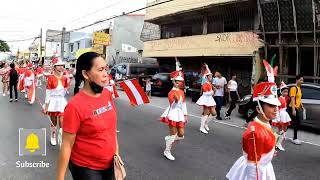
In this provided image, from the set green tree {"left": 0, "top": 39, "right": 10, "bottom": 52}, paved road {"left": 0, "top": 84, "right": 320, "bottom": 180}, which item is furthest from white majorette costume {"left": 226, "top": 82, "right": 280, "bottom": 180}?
green tree {"left": 0, "top": 39, "right": 10, "bottom": 52}

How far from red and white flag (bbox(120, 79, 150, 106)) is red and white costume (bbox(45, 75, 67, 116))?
11.3ft

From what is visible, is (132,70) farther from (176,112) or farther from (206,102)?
(176,112)

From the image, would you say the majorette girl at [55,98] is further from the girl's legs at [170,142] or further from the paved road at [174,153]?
the girl's legs at [170,142]

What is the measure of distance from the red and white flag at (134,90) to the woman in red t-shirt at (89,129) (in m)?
2.01

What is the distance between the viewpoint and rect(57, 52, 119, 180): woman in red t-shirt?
3.07 metres

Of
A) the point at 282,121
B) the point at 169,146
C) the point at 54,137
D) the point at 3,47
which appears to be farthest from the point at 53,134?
the point at 3,47

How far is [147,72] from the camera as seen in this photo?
26141mm

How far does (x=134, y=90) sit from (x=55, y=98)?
377 centimetres

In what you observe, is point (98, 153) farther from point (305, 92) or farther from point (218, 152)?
point (305, 92)

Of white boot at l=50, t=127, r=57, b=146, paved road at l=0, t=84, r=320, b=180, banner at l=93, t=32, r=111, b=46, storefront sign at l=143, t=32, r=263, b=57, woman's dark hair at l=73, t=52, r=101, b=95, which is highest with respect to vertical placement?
banner at l=93, t=32, r=111, b=46

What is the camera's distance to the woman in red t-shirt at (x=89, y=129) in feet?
10.1

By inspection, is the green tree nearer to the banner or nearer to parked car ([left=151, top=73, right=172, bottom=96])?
the banner

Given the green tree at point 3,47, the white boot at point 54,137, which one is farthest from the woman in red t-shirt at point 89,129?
the green tree at point 3,47

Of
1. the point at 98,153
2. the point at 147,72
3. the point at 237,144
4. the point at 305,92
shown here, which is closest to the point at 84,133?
the point at 98,153
